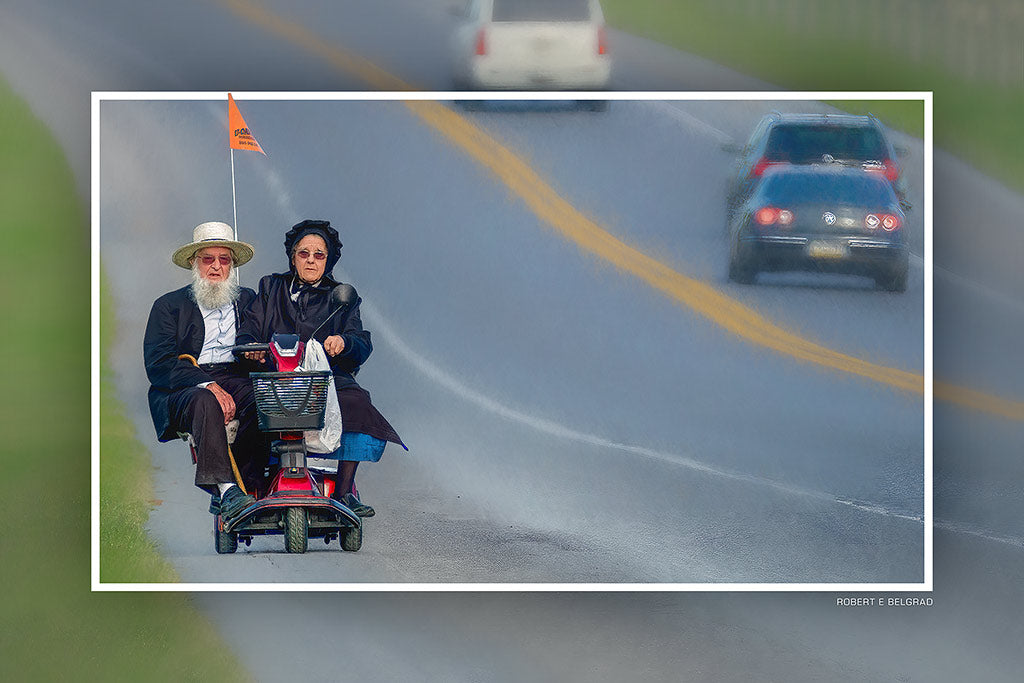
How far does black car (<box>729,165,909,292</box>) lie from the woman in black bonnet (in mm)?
1763

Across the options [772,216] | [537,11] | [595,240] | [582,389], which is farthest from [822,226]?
[537,11]

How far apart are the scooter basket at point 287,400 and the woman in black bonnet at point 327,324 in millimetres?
186

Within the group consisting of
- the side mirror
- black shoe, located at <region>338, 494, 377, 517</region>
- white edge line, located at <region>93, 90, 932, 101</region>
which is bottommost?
black shoe, located at <region>338, 494, 377, 517</region>

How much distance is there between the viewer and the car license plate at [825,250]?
714 centimetres

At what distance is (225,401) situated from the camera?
22.5 feet

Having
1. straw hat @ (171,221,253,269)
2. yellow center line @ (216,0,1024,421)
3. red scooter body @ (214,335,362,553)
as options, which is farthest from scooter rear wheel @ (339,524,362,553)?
yellow center line @ (216,0,1024,421)

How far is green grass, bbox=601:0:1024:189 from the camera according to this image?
23.3 ft

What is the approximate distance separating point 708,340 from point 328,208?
182 centimetres

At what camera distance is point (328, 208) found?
704cm

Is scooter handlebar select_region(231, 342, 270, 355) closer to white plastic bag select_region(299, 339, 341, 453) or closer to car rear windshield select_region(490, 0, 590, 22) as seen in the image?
white plastic bag select_region(299, 339, 341, 453)

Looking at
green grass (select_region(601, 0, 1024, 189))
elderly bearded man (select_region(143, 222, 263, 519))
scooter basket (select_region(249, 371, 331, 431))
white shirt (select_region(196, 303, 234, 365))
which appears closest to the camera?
scooter basket (select_region(249, 371, 331, 431))

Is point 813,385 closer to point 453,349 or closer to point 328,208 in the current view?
point 453,349

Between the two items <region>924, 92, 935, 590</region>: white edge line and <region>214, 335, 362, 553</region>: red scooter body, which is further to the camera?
<region>924, 92, 935, 590</region>: white edge line

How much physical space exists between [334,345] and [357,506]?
0.73 m
